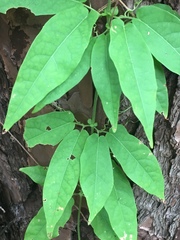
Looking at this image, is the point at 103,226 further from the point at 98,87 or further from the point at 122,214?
the point at 98,87

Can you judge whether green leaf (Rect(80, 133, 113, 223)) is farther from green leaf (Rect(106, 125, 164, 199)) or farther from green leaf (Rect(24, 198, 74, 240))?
green leaf (Rect(24, 198, 74, 240))

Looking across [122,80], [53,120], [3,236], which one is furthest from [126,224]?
[3,236]

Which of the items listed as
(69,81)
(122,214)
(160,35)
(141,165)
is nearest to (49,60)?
(69,81)

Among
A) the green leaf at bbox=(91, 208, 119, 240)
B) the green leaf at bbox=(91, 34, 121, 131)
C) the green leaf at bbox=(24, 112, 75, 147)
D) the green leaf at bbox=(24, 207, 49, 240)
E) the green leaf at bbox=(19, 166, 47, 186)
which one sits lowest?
the green leaf at bbox=(91, 208, 119, 240)

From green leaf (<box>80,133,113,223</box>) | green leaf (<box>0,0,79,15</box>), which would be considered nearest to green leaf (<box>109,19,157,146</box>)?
green leaf (<box>0,0,79,15</box>)

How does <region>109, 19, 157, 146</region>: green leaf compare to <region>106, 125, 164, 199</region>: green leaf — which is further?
<region>106, 125, 164, 199</region>: green leaf

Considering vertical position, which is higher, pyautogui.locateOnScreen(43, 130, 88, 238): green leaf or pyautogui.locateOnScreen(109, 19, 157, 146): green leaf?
pyautogui.locateOnScreen(109, 19, 157, 146): green leaf
